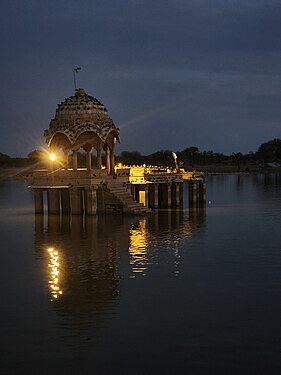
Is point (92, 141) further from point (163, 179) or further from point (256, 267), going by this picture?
point (256, 267)

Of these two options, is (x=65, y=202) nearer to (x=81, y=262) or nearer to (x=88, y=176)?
(x=88, y=176)

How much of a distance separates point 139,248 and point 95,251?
3025mm

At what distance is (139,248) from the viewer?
122ft

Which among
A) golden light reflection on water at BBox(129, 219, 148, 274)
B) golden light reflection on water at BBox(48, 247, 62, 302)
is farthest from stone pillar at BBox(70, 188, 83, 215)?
golden light reflection on water at BBox(48, 247, 62, 302)

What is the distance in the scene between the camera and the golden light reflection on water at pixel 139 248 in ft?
102

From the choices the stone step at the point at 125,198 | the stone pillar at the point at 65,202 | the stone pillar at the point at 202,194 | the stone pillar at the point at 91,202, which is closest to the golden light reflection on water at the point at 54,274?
the stone pillar at the point at 91,202

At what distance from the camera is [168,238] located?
137ft

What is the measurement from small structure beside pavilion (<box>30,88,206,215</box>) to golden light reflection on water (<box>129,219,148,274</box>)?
6.73 m

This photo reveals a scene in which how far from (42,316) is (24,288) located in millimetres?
4956

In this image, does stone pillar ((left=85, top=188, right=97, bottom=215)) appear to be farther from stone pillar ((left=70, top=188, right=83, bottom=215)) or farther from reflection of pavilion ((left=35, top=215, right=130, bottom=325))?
stone pillar ((left=70, top=188, right=83, bottom=215))

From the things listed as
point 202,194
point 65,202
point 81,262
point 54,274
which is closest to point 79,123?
point 65,202

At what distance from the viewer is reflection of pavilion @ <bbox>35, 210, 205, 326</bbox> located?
24.4m

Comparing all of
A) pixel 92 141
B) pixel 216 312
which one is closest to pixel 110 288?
pixel 216 312

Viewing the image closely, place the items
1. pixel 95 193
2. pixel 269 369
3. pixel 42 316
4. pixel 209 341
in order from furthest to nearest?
pixel 95 193 → pixel 42 316 → pixel 209 341 → pixel 269 369
